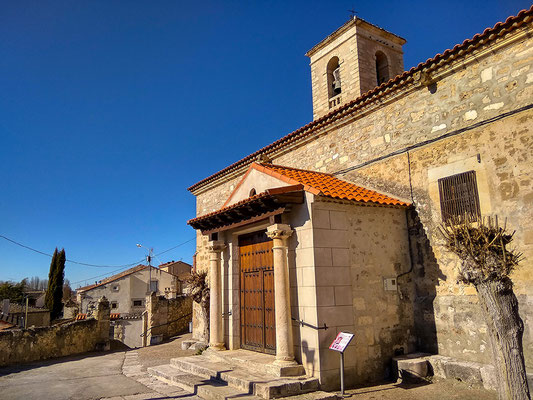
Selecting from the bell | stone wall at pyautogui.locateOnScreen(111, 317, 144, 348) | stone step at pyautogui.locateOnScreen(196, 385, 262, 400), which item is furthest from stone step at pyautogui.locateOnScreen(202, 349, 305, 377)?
stone wall at pyautogui.locateOnScreen(111, 317, 144, 348)

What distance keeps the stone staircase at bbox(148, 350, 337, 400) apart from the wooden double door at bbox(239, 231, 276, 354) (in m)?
0.30

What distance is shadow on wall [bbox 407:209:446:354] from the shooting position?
23.1ft

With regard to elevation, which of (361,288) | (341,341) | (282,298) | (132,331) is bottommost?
(132,331)

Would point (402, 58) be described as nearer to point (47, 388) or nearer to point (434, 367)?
point (434, 367)

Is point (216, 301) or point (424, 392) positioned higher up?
point (216, 301)

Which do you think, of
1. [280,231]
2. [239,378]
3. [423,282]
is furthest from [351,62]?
[239,378]

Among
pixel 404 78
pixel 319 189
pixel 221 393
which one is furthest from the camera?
pixel 404 78

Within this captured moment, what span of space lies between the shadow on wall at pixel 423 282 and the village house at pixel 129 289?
3238 cm

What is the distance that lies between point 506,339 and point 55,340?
12910 millimetres

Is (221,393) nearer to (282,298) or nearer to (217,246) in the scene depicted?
(282,298)

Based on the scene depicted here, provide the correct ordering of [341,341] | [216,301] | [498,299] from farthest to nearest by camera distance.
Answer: [216,301] → [341,341] → [498,299]

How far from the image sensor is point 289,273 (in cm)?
685

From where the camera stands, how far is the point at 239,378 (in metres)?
6.26

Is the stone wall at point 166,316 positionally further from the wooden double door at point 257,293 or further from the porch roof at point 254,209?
the wooden double door at point 257,293
